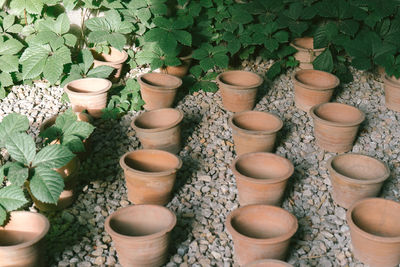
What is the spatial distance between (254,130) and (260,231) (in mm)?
1028

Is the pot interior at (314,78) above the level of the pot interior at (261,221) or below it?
above

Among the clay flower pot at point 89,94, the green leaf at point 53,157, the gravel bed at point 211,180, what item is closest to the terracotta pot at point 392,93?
the gravel bed at point 211,180

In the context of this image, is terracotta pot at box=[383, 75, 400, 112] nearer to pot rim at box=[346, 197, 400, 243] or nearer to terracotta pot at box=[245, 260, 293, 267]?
pot rim at box=[346, 197, 400, 243]

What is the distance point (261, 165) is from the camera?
316 cm

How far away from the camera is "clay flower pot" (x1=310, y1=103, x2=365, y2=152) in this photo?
3.37 meters

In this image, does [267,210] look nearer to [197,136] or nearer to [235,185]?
[235,185]

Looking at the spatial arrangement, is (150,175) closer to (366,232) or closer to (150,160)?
(150,160)

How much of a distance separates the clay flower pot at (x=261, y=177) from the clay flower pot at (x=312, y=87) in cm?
→ 92

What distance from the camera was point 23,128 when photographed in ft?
9.37

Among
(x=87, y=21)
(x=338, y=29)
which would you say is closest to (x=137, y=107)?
(x=87, y=21)

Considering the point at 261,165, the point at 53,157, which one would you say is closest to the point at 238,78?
the point at 261,165

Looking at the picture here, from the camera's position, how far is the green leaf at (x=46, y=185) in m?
2.53

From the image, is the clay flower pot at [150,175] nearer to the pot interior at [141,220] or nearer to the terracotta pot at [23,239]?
the pot interior at [141,220]

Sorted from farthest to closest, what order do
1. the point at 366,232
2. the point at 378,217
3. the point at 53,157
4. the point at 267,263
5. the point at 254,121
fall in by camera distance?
the point at 254,121
the point at 378,217
the point at 53,157
the point at 366,232
the point at 267,263
